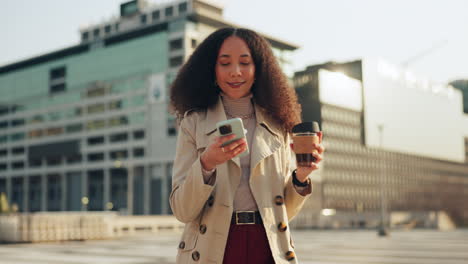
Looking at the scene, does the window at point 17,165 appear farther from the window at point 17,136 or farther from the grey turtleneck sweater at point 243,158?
the grey turtleneck sweater at point 243,158

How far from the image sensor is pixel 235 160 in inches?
111

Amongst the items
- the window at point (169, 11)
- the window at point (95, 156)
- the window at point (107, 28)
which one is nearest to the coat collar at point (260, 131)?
the window at point (169, 11)

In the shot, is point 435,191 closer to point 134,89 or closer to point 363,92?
point 134,89

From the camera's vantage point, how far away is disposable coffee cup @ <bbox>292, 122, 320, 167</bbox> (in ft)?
9.10

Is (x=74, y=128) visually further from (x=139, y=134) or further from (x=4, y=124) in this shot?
(x=4, y=124)

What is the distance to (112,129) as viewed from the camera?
91.9 m

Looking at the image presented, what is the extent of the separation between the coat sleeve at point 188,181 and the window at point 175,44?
261 ft

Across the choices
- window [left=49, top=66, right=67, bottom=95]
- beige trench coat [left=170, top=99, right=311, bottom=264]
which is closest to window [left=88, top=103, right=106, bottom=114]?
window [left=49, top=66, right=67, bottom=95]

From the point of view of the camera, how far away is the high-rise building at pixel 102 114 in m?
83.3

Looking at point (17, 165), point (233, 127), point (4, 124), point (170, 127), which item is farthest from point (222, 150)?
point (4, 124)

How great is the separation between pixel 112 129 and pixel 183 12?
72.7 ft

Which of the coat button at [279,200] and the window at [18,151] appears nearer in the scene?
the coat button at [279,200]

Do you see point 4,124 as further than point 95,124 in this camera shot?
Yes

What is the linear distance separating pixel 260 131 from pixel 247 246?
60 centimetres
